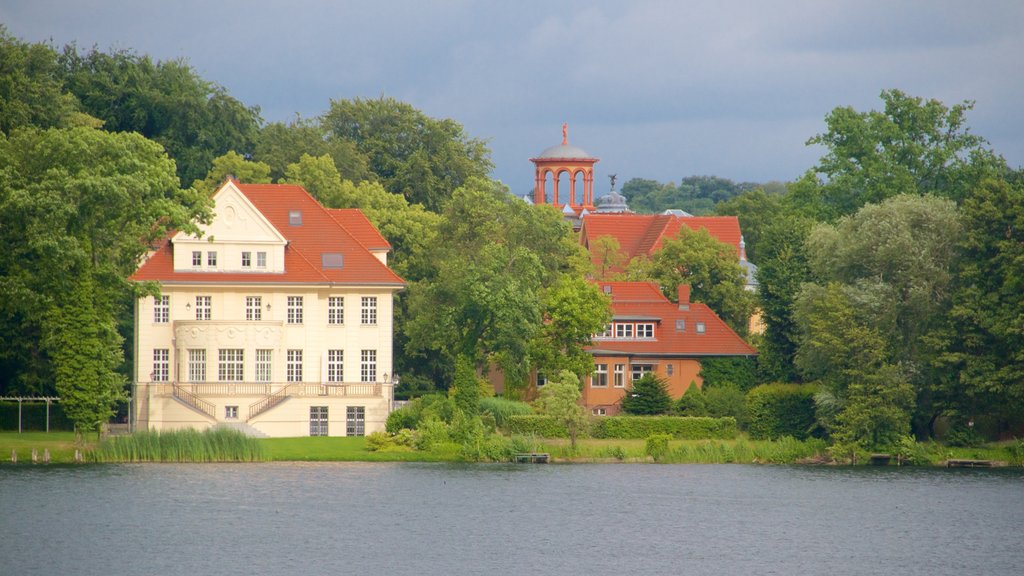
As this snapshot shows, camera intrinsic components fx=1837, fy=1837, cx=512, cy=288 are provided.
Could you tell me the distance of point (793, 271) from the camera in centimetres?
7938

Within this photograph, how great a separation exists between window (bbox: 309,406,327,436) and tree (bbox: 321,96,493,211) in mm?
28703

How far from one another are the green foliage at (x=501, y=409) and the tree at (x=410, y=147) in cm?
2783

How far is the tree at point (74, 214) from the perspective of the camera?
68.6m

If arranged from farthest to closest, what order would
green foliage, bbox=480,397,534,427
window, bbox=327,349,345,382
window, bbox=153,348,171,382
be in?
window, bbox=327,349,345,382
green foliage, bbox=480,397,534,427
window, bbox=153,348,171,382

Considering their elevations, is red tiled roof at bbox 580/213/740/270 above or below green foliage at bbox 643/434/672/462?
above

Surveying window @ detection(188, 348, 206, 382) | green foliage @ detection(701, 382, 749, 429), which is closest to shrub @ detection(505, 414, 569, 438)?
green foliage @ detection(701, 382, 749, 429)

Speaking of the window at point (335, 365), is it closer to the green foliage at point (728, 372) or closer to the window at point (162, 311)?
the window at point (162, 311)

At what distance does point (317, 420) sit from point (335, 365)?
2675 mm

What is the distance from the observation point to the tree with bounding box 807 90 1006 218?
313 feet

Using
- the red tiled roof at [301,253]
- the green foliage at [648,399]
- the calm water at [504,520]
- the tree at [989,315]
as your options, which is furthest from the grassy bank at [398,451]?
the red tiled roof at [301,253]

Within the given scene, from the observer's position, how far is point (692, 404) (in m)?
79.6

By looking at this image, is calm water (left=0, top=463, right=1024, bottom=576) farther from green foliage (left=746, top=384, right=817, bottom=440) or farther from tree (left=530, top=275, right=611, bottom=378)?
tree (left=530, top=275, right=611, bottom=378)

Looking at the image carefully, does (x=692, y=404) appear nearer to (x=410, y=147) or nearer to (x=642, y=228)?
(x=410, y=147)

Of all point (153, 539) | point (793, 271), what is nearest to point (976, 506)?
point (793, 271)
